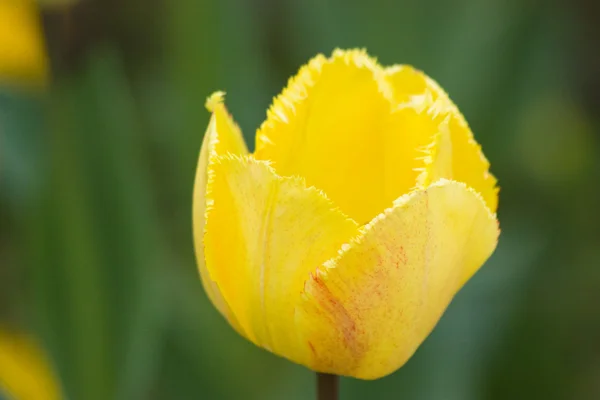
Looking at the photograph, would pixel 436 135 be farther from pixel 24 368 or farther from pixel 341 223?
pixel 24 368

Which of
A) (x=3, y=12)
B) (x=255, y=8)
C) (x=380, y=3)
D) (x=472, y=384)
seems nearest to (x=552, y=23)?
(x=380, y=3)

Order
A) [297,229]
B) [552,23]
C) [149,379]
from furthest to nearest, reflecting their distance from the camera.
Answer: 1. [552,23]
2. [149,379]
3. [297,229]

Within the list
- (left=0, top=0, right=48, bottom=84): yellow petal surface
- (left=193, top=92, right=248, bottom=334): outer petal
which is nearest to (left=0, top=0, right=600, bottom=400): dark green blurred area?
(left=0, top=0, right=48, bottom=84): yellow petal surface

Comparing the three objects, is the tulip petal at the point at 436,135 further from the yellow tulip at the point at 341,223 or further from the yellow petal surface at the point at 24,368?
the yellow petal surface at the point at 24,368

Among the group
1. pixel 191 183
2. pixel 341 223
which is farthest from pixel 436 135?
pixel 191 183

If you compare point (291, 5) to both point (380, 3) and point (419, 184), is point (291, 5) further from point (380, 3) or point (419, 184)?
point (419, 184)
